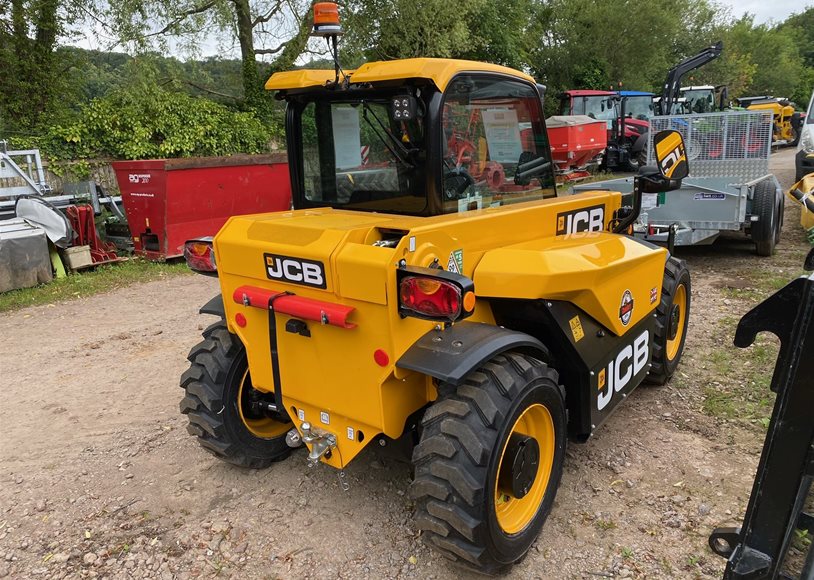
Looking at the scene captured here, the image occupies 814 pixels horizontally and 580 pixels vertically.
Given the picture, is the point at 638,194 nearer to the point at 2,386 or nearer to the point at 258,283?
the point at 258,283

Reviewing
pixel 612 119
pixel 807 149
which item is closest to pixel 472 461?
pixel 807 149

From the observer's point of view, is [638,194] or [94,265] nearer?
[638,194]

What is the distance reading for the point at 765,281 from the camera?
22.3 ft

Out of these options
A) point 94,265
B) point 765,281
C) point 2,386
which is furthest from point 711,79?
point 2,386

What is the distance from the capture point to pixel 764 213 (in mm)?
7449

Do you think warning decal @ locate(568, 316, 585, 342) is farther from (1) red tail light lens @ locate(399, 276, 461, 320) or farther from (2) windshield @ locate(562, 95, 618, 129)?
(2) windshield @ locate(562, 95, 618, 129)

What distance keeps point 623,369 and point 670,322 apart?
101 cm

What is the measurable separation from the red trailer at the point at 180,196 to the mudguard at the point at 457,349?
7.16 metres

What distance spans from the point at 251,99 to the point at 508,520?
49.4 feet

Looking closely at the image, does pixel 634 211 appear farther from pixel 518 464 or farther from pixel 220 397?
pixel 220 397

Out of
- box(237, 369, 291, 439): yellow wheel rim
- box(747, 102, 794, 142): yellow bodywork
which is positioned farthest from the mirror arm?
box(747, 102, 794, 142): yellow bodywork

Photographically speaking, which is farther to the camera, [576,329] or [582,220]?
[582,220]

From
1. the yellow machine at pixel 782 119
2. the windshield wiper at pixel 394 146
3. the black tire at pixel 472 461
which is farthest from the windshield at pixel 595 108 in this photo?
the black tire at pixel 472 461

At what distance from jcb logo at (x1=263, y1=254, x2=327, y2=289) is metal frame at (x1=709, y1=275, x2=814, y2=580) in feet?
5.16
